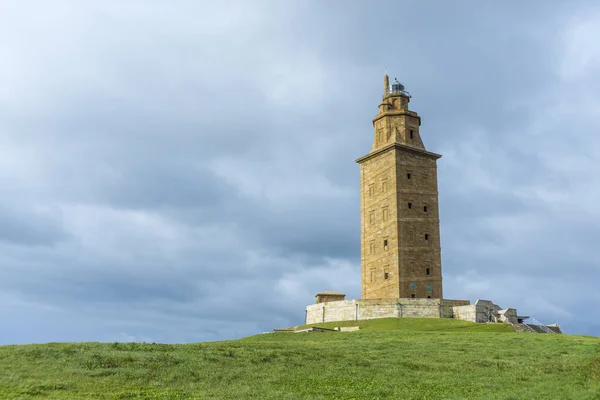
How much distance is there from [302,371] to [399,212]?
4259 cm

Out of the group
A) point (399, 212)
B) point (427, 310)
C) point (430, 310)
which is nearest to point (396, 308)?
point (427, 310)

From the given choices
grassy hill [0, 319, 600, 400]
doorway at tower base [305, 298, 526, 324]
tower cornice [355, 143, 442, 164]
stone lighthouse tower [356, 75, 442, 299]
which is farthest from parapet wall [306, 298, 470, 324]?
grassy hill [0, 319, 600, 400]

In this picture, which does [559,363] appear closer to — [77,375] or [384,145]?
[77,375]

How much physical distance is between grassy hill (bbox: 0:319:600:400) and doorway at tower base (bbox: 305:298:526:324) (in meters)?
22.4

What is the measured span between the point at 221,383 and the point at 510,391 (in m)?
11.9

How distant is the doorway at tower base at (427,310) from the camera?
62250mm

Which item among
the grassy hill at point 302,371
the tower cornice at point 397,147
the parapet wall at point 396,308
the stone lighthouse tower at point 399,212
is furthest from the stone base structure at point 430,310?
the grassy hill at point 302,371

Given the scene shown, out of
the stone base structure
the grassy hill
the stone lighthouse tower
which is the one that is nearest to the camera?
the grassy hill

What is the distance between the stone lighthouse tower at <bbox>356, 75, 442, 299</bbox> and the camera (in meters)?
68.2

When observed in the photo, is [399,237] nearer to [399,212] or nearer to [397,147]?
[399,212]

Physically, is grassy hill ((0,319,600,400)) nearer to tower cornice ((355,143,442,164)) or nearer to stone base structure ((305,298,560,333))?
stone base structure ((305,298,560,333))

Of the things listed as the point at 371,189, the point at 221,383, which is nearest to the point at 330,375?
the point at 221,383

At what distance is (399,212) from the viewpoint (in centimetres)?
6925

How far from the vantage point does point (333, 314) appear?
2618 inches
